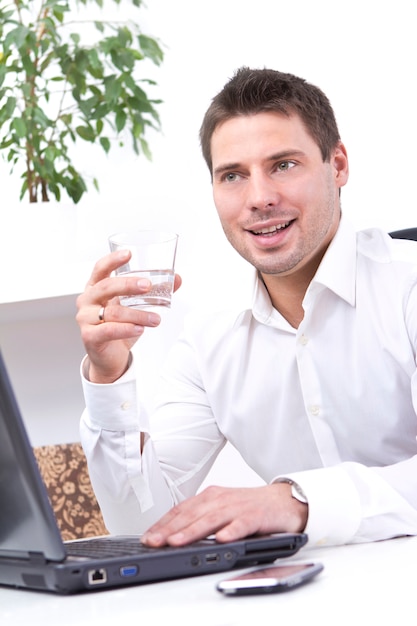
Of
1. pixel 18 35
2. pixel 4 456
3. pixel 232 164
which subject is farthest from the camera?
pixel 18 35

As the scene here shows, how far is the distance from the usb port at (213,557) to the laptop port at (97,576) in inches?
4.2

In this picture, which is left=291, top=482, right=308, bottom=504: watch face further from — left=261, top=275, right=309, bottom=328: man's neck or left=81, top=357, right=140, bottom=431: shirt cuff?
left=261, top=275, right=309, bottom=328: man's neck

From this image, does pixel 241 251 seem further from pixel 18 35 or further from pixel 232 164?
pixel 18 35

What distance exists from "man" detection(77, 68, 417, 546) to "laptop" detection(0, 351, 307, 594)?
1.09 feet

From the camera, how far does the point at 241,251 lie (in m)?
1.64

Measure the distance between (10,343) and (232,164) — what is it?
1.27 metres

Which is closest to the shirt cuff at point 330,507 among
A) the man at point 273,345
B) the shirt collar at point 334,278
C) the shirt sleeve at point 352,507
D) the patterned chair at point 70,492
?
the shirt sleeve at point 352,507

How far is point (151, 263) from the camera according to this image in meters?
1.13

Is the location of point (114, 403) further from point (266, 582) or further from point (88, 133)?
point (88, 133)

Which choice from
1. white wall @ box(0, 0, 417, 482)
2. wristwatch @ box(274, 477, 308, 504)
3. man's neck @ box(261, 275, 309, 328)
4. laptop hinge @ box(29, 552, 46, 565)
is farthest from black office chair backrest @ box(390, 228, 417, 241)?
laptop hinge @ box(29, 552, 46, 565)

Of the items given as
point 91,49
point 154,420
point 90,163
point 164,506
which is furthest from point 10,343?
point 164,506

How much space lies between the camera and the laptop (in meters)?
0.76

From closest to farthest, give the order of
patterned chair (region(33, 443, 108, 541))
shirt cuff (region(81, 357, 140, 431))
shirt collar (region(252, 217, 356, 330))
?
shirt cuff (region(81, 357, 140, 431))
shirt collar (region(252, 217, 356, 330))
patterned chair (region(33, 443, 108, 541))

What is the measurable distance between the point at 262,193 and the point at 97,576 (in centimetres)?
93
